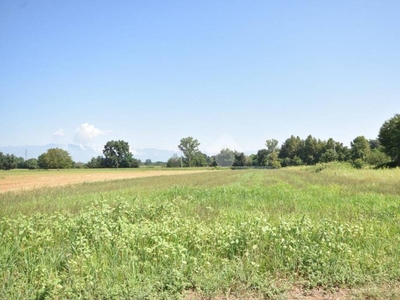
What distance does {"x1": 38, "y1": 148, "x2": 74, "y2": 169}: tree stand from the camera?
113m

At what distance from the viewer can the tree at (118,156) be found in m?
125

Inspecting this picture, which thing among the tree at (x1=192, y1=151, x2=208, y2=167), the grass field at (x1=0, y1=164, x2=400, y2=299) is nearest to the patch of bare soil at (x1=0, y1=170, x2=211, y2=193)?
the grass field at (x1=0, y1=164, x2=400, y2=299)

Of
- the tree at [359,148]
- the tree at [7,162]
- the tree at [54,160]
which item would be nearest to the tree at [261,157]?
the tree at [359,148]

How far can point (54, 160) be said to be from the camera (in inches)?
4473

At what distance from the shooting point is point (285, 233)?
5574 millimetres

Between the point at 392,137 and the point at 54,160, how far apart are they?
381ft

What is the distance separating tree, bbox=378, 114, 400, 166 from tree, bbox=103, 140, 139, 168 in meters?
97.2

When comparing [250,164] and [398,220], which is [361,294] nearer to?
[398,220]

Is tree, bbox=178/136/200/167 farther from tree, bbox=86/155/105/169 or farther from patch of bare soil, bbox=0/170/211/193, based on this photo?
patch of bare soil, bbox=0/170/211/193

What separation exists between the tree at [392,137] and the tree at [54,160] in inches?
4481

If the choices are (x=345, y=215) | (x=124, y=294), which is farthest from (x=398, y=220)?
(x=124, y=294)

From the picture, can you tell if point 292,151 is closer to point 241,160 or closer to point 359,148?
point 241,160

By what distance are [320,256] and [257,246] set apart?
113 cm

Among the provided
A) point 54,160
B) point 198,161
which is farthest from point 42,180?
point 198,161
